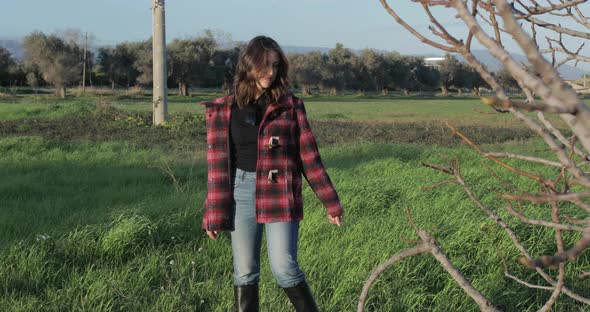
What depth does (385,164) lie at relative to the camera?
9180mm

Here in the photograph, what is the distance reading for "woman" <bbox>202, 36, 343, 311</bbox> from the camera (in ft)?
11.1

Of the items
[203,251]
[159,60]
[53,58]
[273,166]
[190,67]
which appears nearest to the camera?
[273,166]

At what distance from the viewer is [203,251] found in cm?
467

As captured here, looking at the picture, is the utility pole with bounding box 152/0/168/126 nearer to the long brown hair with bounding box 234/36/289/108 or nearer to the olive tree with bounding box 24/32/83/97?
the long brown hair with bounding box 234/36/289/108

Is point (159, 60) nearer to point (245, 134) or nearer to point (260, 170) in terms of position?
point (245, 134)

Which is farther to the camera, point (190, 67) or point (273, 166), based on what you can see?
point (190, 67)

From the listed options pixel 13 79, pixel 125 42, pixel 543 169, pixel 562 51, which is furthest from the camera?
pixel 125 42

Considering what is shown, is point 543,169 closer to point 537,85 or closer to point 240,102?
point 240,102

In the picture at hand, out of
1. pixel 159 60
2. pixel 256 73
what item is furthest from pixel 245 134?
pixel 159 60

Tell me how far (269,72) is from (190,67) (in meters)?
54.5

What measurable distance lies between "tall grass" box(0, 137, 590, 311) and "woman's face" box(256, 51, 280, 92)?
4.55 ft

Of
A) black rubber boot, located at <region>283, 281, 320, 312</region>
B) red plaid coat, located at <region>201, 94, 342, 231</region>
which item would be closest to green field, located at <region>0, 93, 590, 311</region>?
black rubber boot, located at <region>283, 281, 320, 312</region>

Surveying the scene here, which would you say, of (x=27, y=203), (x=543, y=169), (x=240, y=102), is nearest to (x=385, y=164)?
(x=543, y=169)

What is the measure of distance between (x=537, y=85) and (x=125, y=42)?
200 feet
